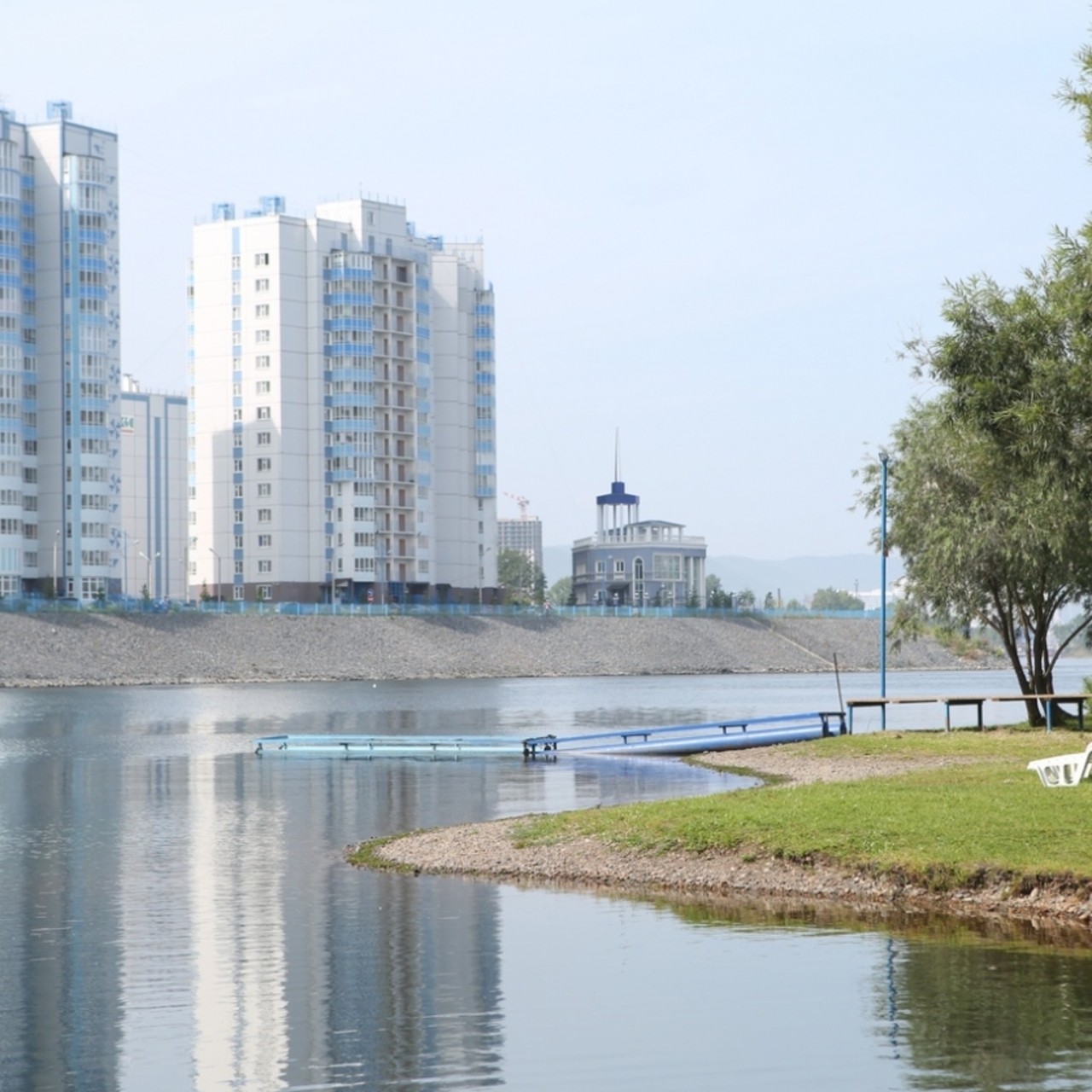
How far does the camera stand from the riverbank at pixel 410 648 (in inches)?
5226

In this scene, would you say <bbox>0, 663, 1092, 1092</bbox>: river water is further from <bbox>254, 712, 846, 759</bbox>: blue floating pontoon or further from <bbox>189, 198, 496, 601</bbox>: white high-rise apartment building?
<bbox>189, 198, 496, 601</bbox>: white high-rise apartment building

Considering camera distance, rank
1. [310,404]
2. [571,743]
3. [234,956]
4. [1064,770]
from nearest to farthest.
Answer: [234,956], [1064,770], [571,743], [310,404]

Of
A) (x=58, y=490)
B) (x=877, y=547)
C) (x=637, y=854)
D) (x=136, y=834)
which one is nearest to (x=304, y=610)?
(x=58, y=490)

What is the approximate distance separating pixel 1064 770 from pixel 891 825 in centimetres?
627

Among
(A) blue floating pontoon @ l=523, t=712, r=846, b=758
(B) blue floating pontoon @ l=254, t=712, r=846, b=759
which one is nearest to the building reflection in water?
(A) blue floating pontoon @ l=523, t=712, r=846, b=758

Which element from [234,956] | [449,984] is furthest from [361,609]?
[449,984]

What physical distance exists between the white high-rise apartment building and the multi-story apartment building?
2453 cm

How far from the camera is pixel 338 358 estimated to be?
17950 centimetres

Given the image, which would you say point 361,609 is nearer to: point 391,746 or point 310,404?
point 310,404

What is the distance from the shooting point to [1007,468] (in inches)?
1378

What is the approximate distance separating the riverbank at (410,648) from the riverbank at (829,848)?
101529 mm

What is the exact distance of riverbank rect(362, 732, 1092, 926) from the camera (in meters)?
22.9

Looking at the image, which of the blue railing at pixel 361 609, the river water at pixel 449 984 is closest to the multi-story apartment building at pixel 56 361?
the blue railing at pixel 361 609

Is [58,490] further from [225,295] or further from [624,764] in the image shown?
[624,764]
